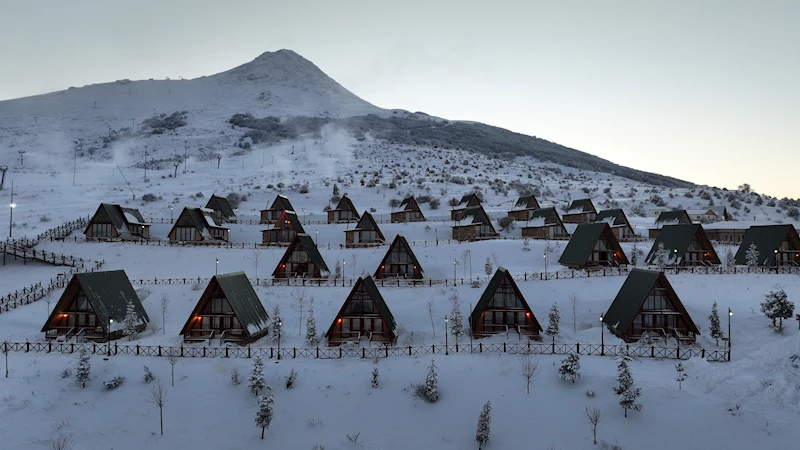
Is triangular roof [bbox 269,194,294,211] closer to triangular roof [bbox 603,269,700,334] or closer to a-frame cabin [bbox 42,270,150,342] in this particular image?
a-frame cabin [bbox 42,270,150,342]

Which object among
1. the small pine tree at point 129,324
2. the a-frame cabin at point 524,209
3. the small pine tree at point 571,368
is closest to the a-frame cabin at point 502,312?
the small pine tree at point 571,368

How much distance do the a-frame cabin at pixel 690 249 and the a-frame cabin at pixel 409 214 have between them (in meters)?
40.7

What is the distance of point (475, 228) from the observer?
70.0 m

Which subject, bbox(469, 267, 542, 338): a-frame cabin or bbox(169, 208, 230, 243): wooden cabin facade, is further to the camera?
bbox(169, 208, 230, 243): wooden cabin facade

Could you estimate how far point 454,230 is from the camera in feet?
235

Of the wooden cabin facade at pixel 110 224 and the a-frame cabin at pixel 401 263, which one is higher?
the wooden cabin facade at pixel 110 224

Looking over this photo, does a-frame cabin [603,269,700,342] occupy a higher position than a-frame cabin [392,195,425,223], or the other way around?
a-frame cabin [392,195,425,223]

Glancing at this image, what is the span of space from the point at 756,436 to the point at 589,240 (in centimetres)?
2814

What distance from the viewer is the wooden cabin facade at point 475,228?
2739 inches

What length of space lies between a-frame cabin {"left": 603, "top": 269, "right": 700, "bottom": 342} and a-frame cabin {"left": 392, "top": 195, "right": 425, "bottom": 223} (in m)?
51.1

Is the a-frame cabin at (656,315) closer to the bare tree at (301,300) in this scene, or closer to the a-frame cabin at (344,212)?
the bare tree at (301,300)

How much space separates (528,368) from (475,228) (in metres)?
42.2

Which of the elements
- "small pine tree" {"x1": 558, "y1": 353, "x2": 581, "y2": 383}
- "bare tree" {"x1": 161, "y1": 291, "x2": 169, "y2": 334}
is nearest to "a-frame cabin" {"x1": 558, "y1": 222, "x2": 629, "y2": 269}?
"small pine tree" {"x1": 558, "y1": 353, "x2": 581, "y2": 383}

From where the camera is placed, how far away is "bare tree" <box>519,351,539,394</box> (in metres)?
28.4
